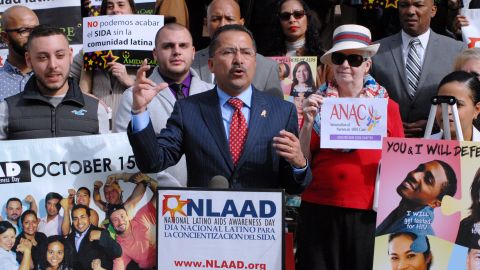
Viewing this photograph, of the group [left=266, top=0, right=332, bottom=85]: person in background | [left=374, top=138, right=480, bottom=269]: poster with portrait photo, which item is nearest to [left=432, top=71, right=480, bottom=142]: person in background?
[left=374, top=138, right=480, bottom=269]: poster with portrait photo

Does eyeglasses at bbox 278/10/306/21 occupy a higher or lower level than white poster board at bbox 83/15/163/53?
higher

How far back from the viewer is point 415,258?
5047 millimetres

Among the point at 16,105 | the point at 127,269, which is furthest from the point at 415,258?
the point at 16,105

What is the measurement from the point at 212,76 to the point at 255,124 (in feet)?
7.46

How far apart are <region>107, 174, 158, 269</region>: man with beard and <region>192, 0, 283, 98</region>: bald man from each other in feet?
6.85

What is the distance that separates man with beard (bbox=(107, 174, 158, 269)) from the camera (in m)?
5.20

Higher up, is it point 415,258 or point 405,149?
point 405,149

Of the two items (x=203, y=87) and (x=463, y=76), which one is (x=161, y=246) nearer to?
(x=203, y=87)

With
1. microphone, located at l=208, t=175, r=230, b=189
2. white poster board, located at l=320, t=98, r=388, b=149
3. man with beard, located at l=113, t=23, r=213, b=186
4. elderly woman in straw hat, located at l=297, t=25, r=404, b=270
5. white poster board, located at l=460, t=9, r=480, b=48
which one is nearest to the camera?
microphone, located at l=208, t=175, r=230, b=189

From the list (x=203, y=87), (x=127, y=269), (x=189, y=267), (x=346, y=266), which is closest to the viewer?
(x=189, y=267)

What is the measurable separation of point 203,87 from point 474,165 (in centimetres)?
224

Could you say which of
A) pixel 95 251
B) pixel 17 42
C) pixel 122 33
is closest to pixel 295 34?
pixel 122 33

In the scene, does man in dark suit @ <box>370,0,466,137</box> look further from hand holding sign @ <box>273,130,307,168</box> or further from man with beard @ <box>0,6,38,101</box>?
man with beard @ <box>0,6,38,101</box>

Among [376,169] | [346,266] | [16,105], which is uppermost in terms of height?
[16,105]
